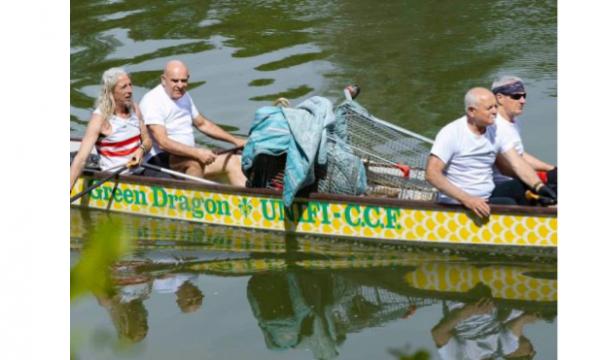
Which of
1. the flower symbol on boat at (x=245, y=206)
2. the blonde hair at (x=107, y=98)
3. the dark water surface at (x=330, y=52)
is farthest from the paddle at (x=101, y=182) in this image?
the dark water surface at (x=330, y=52)

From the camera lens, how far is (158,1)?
1706 cm

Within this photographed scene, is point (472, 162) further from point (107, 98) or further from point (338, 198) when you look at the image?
point (107, 98)

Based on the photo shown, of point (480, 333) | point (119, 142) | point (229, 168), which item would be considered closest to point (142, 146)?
point (119, 142)

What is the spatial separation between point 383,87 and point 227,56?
2.61m

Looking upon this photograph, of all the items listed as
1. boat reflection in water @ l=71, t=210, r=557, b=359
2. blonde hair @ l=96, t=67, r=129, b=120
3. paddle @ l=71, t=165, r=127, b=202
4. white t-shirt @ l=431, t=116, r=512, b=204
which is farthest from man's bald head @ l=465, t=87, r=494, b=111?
paddle @ l=71, t=165, r=127, b=202

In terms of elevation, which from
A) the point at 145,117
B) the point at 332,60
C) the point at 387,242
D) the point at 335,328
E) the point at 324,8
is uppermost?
the point at 324,8

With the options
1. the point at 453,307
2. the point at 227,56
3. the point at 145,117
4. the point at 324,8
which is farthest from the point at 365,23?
the point at 453,307

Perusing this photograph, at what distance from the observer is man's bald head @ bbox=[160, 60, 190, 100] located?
8.38 meters

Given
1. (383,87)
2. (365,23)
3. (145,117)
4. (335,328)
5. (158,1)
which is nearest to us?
(335,328)

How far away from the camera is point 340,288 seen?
735 centimetres

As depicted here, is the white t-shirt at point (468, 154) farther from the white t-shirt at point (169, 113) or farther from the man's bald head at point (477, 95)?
the white t-shirt at point (169, 113)

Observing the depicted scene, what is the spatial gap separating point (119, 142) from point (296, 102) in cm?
359

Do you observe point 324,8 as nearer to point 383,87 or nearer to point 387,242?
point 383,87

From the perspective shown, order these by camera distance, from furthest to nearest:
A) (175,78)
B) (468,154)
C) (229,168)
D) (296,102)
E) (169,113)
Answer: (296,102)
(229,168)
(169,113)
(175,78)
(468,154)
